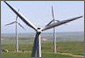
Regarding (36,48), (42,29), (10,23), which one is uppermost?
(10,23)

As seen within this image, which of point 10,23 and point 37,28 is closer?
point 37,28

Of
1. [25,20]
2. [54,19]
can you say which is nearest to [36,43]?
[25,20]

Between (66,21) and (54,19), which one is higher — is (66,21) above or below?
below

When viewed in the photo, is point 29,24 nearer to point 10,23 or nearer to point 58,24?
point 58,24

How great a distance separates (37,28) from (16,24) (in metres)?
32.5

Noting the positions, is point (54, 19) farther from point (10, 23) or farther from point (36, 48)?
point (36, 48)

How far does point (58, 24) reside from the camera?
1143 inches

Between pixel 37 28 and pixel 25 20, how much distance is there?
1.46 meters

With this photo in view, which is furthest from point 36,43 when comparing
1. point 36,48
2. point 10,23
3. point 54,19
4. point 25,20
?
point 10,23

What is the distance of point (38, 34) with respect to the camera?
2928 centimetres

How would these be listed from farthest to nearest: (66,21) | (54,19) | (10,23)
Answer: (10,23) → (54,19) → (66,21)

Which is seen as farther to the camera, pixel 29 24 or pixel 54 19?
pixel 54 19

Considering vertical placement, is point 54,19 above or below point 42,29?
above

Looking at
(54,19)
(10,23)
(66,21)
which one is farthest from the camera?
(10,23)
